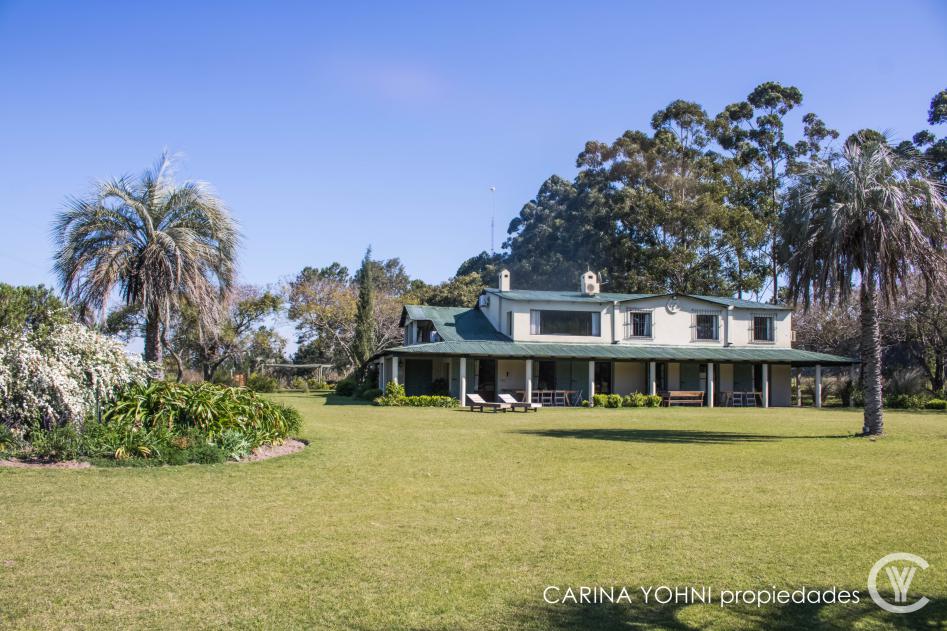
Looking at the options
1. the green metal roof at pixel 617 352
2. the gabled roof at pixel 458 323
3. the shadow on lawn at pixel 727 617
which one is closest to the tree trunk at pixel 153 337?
the shadow on lawn at pixel 727 617

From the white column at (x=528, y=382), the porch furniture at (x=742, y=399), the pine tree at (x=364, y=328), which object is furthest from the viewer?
the pine tree at (x=364, y=328)

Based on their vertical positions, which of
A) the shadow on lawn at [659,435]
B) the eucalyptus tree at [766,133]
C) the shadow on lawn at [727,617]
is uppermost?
the eucalyptus tree at [766,133]

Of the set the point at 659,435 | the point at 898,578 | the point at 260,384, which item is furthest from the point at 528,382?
the point at 898,578

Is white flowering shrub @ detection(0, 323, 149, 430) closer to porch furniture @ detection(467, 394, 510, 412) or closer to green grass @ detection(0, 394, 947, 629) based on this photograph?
green grass @ detection(0, 394, 947, 629)

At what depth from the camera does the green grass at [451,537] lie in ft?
17.0

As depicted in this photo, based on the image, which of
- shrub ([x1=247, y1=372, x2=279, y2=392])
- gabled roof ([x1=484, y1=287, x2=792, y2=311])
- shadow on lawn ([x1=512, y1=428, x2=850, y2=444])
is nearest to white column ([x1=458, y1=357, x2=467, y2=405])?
gabled roof ([x1=484, y1=287, x2=792, y2=311])

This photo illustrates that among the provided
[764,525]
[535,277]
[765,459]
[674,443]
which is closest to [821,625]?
[764,525]

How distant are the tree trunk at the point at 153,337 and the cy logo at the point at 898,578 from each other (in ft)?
45.7

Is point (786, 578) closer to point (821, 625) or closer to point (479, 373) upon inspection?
point (821, 625)

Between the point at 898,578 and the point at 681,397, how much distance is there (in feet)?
90.2

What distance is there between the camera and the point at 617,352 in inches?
Result: 1286

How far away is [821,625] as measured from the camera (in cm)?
498

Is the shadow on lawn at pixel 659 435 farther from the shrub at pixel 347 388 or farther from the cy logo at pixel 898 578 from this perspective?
the shrub at pixel 347 388

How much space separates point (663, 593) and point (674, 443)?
10.6m
